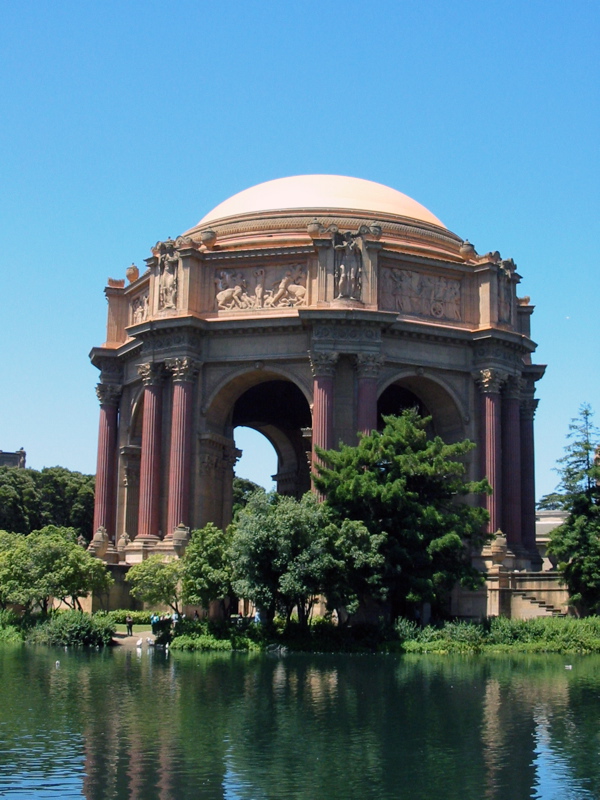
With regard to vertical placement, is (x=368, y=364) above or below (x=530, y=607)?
above

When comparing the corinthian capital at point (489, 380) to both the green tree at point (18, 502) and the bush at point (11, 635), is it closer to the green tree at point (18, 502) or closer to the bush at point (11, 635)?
the bush at point (11, 635)

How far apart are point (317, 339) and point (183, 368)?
6.42m

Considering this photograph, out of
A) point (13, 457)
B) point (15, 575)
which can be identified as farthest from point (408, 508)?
point (13, 457)

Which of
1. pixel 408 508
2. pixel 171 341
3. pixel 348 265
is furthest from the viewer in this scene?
pixel 171 341

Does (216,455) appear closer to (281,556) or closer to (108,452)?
(108,452)

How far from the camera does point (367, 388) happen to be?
48.7m

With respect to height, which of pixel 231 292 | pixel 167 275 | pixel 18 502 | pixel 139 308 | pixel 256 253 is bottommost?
pixel 18 502

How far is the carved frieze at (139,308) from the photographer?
55.6 meters

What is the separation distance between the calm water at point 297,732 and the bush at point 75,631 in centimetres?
731

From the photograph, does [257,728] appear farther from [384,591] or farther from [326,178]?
[326,178]

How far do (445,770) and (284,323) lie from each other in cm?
3391

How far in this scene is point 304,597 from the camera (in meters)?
38.4

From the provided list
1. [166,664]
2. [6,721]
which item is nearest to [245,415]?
[166,664]

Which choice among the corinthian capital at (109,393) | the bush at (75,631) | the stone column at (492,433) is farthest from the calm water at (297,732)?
the corinthian capital at (109,393)
